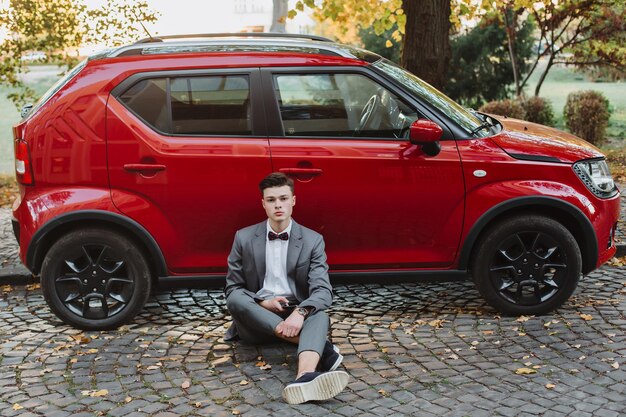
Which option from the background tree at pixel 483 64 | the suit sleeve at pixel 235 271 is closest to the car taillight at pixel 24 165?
the suit sleeve at pixel 235 271

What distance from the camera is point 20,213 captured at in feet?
20.0

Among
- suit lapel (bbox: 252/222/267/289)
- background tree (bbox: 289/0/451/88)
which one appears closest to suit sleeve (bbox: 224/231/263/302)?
suit lapel (bbox: 252/222/267/289)

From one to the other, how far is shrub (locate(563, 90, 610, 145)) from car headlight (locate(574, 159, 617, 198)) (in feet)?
32.3

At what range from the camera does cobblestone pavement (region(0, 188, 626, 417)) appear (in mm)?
4777

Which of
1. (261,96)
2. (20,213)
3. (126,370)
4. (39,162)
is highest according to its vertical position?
(261,96)

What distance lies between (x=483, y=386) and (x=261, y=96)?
8.17 ft

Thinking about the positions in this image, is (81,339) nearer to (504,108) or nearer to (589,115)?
(504,108)

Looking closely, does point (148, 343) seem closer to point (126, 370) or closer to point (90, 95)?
point (126, 370)

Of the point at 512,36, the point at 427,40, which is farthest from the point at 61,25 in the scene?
the point at 512,36

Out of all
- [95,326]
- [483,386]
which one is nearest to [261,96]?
[95,326]

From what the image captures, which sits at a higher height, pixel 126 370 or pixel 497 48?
pixel 497 48

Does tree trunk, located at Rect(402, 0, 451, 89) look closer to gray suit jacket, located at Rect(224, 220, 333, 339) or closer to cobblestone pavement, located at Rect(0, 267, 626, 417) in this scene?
cobblestone pavement, located at Rect(0, 267, 626, 417)

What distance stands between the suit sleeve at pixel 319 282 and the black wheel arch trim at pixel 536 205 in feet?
3.63

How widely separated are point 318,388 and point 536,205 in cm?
232
